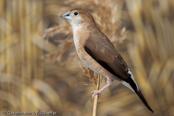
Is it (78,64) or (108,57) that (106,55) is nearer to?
(108,57)

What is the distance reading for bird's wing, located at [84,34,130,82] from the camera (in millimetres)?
Answer: 2053

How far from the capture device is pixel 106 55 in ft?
6.81

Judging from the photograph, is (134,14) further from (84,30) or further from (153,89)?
(84,30)

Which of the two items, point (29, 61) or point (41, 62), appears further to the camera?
point (41, 62)

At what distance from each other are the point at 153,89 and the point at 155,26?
926 millimetres

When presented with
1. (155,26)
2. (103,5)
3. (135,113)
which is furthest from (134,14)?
(103,5)

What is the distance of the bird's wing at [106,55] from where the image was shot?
2053 mm

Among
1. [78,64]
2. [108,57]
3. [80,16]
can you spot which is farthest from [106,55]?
[78,64]

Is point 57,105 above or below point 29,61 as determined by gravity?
below

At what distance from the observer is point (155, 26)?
3961mm

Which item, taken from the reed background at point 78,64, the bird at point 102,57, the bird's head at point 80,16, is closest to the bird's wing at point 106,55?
the bird at point 102,57

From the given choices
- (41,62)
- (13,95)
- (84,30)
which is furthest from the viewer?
(41,62)

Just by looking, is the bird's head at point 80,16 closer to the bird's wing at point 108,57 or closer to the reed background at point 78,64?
the bird's wing at point 108,57

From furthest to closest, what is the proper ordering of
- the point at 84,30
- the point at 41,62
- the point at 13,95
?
the point at 41,62 → the point at 13,95 → the point at 84,30
